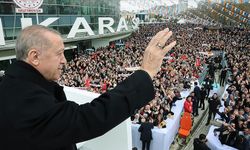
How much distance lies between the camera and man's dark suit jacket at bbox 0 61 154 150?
3.10 feet

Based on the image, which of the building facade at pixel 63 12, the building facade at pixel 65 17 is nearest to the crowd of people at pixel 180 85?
the building facade at pixel 65 17

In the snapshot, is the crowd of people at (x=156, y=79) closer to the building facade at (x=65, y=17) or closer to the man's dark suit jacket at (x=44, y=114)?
the building facade at (x=65, y=17)

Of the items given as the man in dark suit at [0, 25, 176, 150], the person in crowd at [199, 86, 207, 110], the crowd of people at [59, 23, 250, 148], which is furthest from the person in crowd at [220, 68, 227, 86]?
the man in dark suit at [0, 25, 176, 150]

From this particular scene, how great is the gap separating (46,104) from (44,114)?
0.05m

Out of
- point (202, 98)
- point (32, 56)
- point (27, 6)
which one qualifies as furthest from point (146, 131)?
point (27, 6)

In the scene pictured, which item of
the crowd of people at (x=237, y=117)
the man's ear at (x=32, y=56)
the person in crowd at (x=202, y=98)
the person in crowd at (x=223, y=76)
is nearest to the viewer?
the man's ear at (x=32, y=56)

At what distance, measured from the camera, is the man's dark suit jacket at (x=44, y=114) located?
0.94 meters

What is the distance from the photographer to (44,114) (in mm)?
939

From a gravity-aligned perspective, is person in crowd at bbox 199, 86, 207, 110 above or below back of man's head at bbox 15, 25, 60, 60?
below

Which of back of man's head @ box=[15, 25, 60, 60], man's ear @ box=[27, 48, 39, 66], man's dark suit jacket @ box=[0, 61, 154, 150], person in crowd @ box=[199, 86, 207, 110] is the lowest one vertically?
person in crowd @ box=[199, 86, 207, 110]

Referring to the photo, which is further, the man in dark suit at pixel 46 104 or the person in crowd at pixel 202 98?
the person in crowd at pixel 202 98

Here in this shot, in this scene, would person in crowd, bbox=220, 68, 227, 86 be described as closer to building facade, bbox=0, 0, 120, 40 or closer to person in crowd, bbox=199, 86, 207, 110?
person in crowd, bbox=199, 86, 207, 110

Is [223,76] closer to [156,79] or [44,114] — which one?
[156,79]

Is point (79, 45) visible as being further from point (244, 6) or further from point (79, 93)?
point (244, 6)
